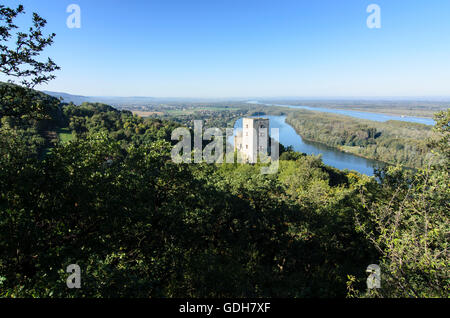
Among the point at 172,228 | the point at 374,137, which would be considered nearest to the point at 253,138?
the point at 172,228

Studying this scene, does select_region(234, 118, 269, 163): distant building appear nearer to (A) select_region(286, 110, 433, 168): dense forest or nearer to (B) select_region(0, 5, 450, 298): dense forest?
(B) select_region(0, 5, 450, 298): dense forest

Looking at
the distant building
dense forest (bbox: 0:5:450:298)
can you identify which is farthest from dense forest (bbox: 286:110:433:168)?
dense forest (bbox: 0:5:450:298)

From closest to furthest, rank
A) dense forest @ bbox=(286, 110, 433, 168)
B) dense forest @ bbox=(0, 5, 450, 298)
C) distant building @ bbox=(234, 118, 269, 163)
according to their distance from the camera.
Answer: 1. dense forest @ bbox=(0, 5, 450, 298)
2. distant building @ bbox=(234, 118, 269, 163)
3. dense forest @ bbox=(286, 110, 433, 168)

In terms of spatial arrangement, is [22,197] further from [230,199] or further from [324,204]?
[324,204]

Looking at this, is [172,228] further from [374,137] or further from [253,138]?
[374,137]

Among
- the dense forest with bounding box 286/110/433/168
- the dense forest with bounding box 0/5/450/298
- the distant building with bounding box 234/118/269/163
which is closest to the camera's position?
the dense forest with bounding box 0/5/450/298
